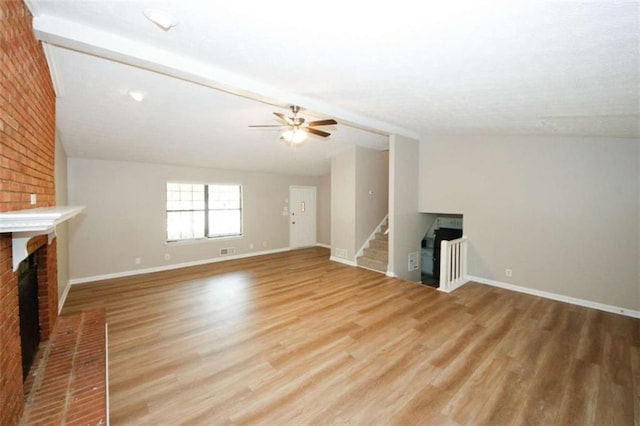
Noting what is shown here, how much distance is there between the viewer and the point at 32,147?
6.58 ft

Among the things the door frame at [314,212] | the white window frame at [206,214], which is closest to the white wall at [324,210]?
the door frame at [314,212]

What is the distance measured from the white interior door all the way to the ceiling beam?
15.9ft

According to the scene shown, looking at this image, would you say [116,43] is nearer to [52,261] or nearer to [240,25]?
[240,25]

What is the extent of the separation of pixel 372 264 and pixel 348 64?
435cm

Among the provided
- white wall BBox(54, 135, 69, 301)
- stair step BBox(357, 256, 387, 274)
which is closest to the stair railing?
stair step BBox(357, 256, 387, 274)

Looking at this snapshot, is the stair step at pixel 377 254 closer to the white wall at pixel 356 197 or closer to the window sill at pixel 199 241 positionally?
the white wall at pixel 356 197

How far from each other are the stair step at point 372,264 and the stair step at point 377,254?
99mm

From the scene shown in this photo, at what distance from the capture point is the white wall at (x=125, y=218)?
4.92m

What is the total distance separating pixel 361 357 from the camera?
8.74ft

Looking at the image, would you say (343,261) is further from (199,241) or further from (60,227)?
(60,227)

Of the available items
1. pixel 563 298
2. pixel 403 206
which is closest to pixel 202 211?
pixel 403 206

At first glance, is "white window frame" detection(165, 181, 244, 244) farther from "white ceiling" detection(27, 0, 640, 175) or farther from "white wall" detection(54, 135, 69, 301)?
"white ceiling" detection(27, 0, 640, 175)

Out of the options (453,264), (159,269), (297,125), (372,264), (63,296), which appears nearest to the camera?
(297,125)

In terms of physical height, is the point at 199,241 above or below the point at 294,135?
below
